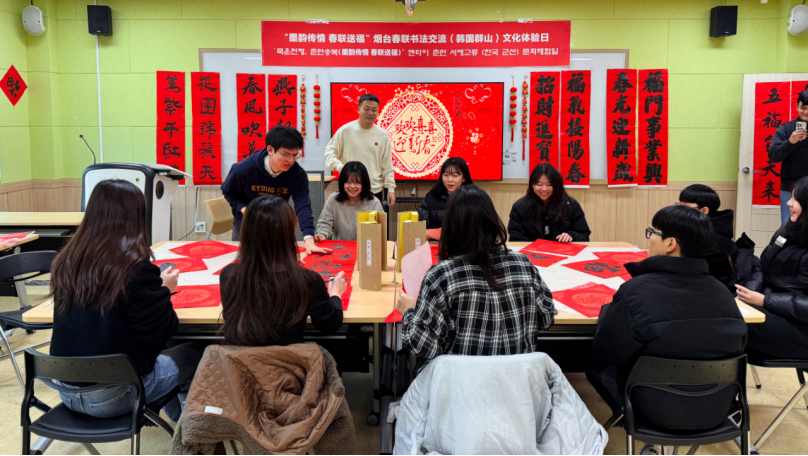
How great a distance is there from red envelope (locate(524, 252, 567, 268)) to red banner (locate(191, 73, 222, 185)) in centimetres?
340

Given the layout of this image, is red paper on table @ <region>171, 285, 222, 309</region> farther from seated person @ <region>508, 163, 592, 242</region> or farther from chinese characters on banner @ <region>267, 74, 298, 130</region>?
chinese characters on banner @ <region>267, 74, 298, 130</region>

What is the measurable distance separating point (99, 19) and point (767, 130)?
5.89 m

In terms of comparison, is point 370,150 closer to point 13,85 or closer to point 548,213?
point 548,213

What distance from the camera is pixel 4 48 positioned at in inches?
189

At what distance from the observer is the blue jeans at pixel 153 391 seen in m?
1.74

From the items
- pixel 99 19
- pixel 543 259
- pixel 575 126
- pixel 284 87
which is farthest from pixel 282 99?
pixel 543 259

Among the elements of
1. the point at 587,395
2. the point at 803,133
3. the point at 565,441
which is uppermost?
the point at 803,133

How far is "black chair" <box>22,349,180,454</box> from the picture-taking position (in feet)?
5.39

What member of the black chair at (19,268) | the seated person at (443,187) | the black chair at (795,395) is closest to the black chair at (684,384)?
the black chair at (795,395)

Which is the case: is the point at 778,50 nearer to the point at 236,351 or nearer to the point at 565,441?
the point at 565,441

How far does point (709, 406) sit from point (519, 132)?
3792 millimetres

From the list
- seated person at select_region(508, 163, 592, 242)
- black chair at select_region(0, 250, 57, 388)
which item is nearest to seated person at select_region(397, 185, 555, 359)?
seated person at select_region(508, 163, 592, 242)

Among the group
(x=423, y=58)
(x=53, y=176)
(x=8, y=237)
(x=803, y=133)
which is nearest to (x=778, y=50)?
(x=803, y=133)

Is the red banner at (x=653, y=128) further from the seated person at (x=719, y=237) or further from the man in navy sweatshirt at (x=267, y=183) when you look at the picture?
the man in navy sweatshirt at (x=267, y=183)
